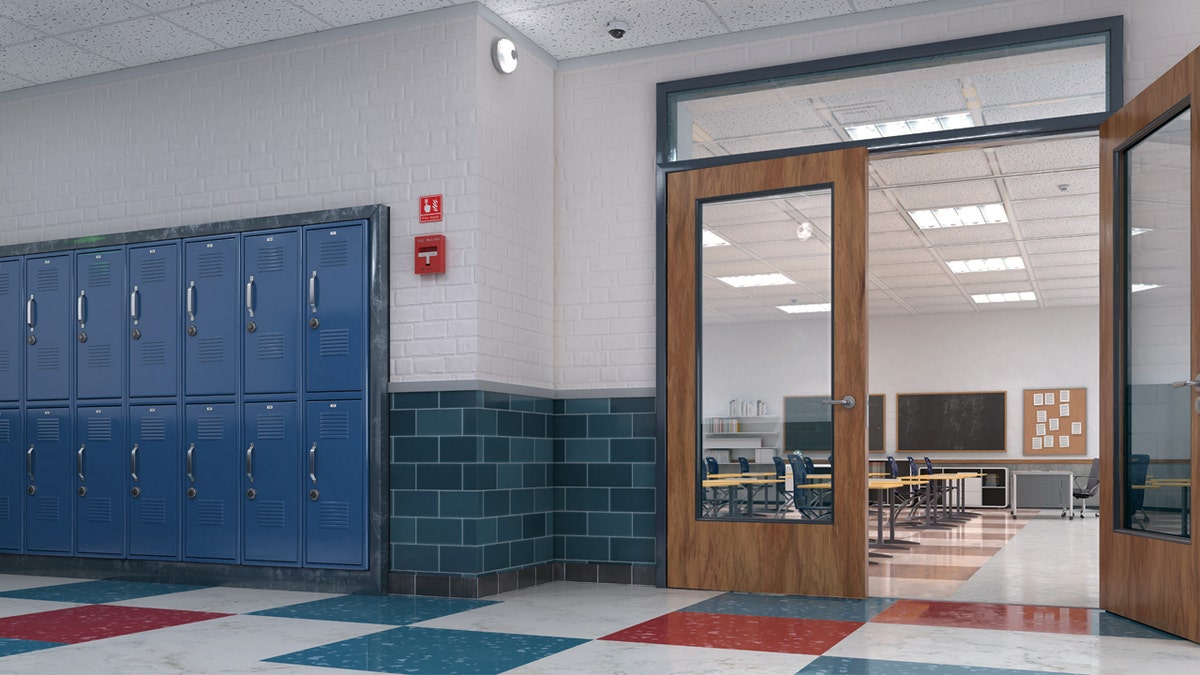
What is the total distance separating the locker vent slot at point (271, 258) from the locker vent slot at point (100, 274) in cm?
115

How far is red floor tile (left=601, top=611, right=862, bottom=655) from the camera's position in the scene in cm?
441

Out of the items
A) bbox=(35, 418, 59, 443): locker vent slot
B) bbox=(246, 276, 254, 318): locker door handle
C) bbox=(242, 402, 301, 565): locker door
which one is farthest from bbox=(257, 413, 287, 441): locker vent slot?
bbox=(35, 418, 59, 443): locker vent slot

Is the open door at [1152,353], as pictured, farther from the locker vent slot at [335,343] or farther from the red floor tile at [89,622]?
the red floor tile at [89,622]

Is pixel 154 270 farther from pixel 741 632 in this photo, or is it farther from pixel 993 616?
pixel 993 616

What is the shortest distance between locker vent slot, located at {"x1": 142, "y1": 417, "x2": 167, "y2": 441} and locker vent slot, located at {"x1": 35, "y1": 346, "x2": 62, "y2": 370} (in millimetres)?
803

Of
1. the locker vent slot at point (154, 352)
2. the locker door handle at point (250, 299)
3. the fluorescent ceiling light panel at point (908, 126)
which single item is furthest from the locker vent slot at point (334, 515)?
the fluorescent ceiling light panel at point (908, 126)

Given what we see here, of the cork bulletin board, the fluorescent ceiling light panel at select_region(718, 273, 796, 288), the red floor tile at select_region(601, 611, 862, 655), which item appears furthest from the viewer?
the cork bulletin board

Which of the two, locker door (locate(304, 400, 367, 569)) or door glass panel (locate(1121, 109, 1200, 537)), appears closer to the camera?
door glass panel (locate(1121, 109, 1200, 537))

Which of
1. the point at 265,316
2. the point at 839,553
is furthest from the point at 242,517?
the point at 839,553

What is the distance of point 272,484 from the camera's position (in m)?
6.25

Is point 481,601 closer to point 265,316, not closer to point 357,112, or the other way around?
point 265,316

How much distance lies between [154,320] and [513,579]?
266 cm

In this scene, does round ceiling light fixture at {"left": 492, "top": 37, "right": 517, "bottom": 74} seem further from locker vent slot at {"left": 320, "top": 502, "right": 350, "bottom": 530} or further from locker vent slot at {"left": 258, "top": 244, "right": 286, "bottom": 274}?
locker vent slot at {"left": 320, "top": 502, "right": 350, "bottom": 530}

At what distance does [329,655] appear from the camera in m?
4.18
